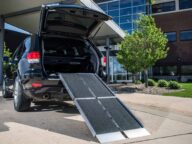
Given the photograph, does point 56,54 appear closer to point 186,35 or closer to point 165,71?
point 186,35

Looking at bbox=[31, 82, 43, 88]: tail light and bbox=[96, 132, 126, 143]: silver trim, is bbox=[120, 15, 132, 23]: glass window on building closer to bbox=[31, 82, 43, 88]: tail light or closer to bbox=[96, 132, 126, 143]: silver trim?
bbox=[31, 82, 43, 88]: tail light

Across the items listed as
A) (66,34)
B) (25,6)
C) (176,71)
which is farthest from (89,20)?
(176,71)

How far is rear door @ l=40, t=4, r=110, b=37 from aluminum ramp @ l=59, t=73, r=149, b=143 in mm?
1178

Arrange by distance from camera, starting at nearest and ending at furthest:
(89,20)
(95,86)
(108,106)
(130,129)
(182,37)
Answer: (130,129) < (108,106) < (95,86) < (89,20) < (182,37)

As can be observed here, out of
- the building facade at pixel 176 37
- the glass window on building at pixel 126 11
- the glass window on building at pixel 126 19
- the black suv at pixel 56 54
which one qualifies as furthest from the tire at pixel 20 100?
the glass window on building at pixel 126 11

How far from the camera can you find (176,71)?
42.1m

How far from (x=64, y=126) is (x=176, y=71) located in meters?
36.5

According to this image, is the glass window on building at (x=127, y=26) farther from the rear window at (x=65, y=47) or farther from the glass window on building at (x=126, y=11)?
the rear window at (x=65, y=47)

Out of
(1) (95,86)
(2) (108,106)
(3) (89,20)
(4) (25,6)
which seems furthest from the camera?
(4) (25,6)

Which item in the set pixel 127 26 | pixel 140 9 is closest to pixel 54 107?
pixel 127 26

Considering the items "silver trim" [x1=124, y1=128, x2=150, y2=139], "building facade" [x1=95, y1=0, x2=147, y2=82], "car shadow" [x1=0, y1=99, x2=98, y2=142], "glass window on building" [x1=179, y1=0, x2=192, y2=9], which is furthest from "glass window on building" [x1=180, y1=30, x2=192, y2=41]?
"silver trim" [x1=124, y1=128, x2=150, y2=139]

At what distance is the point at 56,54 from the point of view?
8.68m

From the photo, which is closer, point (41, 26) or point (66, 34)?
point (41, 26)

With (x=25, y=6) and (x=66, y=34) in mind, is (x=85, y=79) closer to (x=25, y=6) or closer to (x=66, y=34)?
(x=66, y=34)
